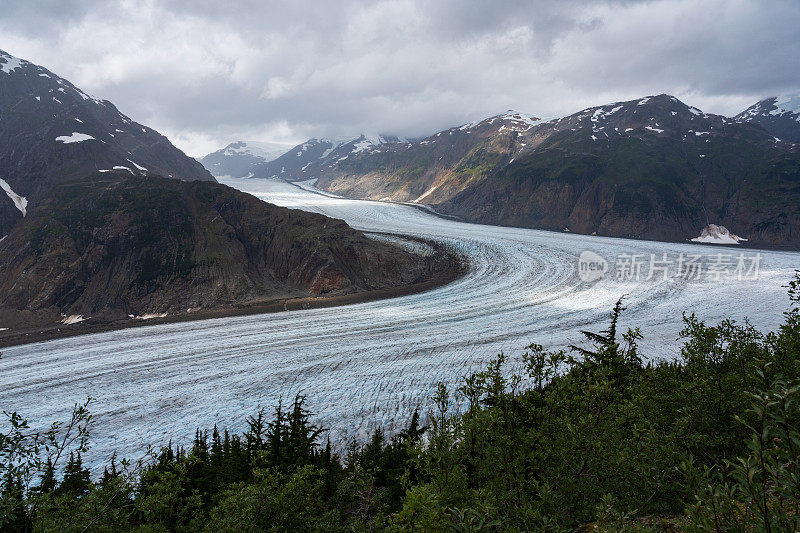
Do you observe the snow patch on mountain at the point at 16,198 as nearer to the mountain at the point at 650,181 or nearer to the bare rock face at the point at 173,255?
the bare rock face at the point at 173,255

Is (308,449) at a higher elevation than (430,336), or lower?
lower

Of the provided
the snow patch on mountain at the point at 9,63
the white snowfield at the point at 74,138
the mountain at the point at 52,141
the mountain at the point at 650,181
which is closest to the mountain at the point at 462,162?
the mountain at the point at 650,181

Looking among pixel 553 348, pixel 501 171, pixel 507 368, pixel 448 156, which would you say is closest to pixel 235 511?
pixel 507 368

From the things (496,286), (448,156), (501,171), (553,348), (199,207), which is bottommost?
(553,348)

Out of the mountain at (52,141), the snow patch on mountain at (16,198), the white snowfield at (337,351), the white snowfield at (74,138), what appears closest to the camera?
the white snowfield at (337,351)

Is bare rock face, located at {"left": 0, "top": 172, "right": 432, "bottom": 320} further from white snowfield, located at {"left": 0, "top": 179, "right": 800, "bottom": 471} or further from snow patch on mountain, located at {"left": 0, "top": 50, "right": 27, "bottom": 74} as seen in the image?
snow patch on mountain, located at {"left": 0, "top": 50, "right": 27, "bottom": 74}

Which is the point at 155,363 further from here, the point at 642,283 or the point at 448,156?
the point at 448,156

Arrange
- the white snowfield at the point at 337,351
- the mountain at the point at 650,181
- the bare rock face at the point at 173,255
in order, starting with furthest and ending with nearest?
1. the mountain at the point at 650,181
2. the bare rock face at the point at 173,255
3. the white snowfield at the point at 337,351

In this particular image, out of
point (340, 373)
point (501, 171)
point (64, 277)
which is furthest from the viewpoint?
point (501, 171)
